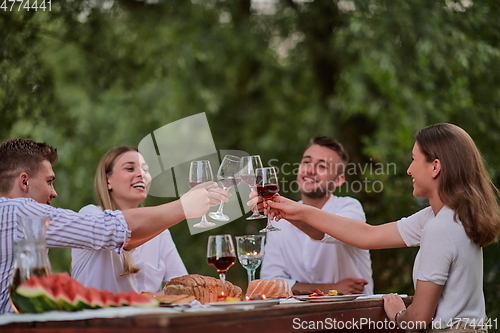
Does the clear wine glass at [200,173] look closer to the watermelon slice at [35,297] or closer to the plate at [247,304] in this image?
the plate at [247,304]

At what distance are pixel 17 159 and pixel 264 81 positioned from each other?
635 cm

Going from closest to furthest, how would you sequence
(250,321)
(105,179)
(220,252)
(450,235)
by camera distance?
(250,321), (220,252), (450,235), (105,179)

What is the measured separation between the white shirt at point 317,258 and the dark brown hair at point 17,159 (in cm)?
219

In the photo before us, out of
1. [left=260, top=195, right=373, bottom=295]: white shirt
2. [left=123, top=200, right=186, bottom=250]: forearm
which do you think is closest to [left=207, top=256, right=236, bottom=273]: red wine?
[left=123, top=200, right=186, bottom=250]: forearm

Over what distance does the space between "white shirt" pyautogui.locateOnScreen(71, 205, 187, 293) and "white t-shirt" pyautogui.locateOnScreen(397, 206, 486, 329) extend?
1988 mm

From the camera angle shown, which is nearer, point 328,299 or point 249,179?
point 328,299

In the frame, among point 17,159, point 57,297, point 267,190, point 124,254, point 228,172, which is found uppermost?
point 17,159

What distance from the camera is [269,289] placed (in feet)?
10.0

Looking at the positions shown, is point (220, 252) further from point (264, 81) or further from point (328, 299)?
point (264, 81)

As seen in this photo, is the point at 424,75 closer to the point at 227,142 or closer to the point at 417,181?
the point at 227,142

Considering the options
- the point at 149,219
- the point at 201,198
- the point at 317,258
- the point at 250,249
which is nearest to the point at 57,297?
the point at 149,219

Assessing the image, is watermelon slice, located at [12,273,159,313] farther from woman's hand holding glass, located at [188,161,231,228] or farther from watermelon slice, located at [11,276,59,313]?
woman's hand holding glass, located at [188,161,231,228]

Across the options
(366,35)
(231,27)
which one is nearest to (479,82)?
(366,35)

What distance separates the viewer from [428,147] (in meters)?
3.05
